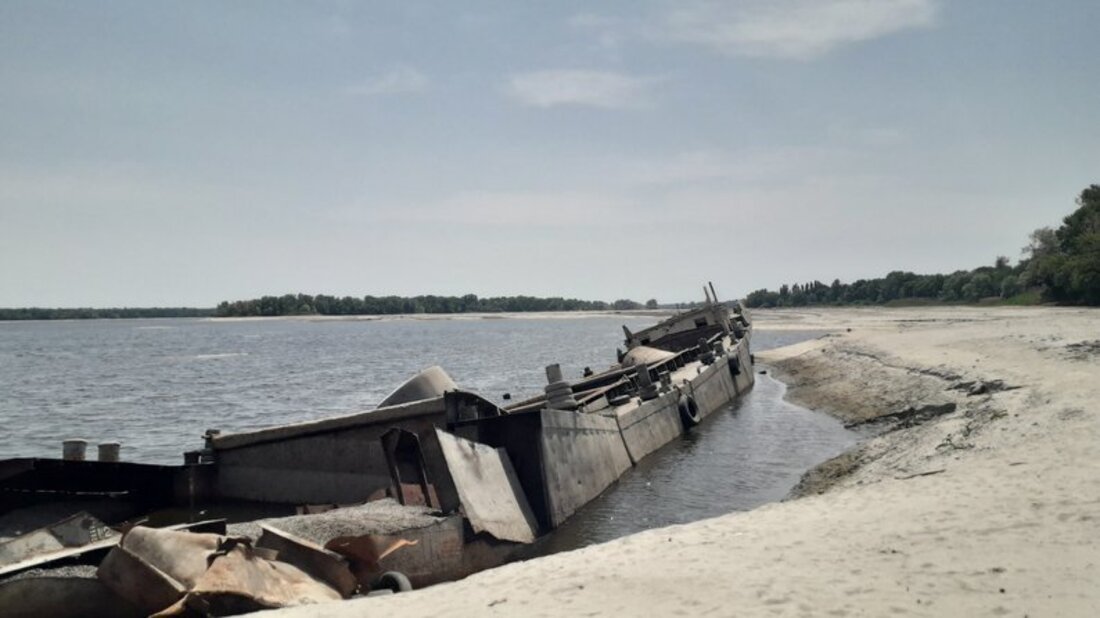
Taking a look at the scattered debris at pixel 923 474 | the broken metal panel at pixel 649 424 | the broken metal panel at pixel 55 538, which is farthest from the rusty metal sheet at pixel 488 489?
the broken metal panel at pixel 649 424

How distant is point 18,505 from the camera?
34.9 feet

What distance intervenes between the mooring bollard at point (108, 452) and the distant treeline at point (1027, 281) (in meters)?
68.6

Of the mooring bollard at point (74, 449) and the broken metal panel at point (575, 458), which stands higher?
the mooring bollard at point (74, 449)

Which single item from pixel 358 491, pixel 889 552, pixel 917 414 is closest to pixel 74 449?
pixel 358 491

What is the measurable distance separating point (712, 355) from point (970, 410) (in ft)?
38.1

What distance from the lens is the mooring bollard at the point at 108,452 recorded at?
38.9 ft

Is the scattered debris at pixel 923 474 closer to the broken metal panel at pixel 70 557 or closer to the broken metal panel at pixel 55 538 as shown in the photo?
the broken metal panel at pixel 70 557

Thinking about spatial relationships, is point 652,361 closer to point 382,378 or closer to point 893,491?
point 893,491

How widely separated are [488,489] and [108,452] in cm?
621

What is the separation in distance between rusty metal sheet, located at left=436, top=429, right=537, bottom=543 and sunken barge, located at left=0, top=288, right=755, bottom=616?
0.03 metres

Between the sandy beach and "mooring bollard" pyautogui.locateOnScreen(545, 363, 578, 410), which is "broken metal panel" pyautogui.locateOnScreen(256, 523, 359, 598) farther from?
"mooring bollard" pyautogui.locateOnScreen(545, 363, 578, 410)

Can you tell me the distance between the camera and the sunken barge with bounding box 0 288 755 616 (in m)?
7.71

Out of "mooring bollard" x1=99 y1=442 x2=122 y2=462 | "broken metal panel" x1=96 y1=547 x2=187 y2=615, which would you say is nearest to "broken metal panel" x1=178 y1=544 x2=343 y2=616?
"broken metal panel" x1=96 y1=547 x2=187 y2=615

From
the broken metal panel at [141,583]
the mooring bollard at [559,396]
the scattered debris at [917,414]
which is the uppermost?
the mooring bollard at [559,396]
